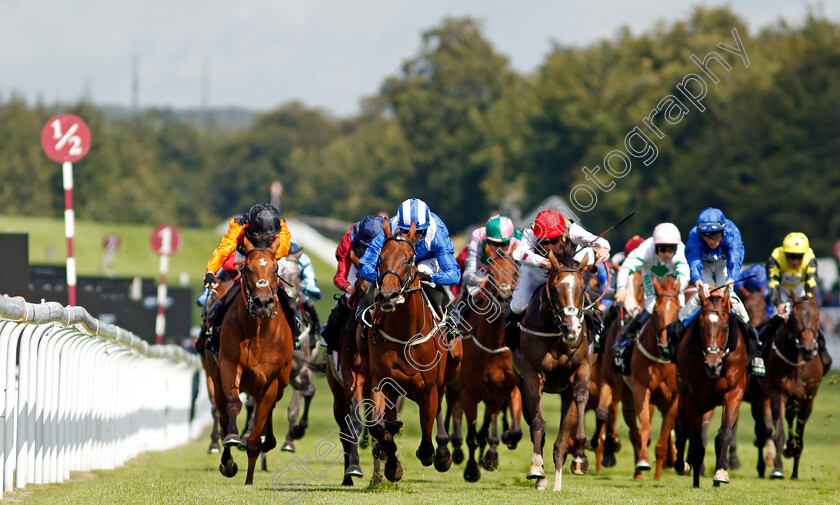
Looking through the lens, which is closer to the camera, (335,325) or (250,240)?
(250,240)

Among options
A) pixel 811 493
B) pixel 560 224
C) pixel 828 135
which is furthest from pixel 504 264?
pixel 828 135

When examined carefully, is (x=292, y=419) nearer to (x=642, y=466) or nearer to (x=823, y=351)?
(x=642, y=466)

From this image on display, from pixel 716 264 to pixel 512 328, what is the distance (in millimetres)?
2336

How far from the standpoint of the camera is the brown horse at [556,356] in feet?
33.4

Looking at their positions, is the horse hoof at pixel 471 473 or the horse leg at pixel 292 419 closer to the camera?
the horse hoof at pixel 471 473

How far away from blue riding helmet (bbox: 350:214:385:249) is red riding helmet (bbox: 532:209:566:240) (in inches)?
54.3

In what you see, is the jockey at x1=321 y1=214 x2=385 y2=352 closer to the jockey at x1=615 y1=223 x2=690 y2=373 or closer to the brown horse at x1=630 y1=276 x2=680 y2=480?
the jockey at x1=615 y1=223 x2=690 y2=373

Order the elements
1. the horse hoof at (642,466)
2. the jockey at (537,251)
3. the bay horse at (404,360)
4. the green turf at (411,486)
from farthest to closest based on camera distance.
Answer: the horse hoof at (642,466)
the jockey at (537,251)
the bay horse at (404,360)
the green turf at (411,486)

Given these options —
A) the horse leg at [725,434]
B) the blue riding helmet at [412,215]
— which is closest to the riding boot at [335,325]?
the blue riding helmet at [412,215]

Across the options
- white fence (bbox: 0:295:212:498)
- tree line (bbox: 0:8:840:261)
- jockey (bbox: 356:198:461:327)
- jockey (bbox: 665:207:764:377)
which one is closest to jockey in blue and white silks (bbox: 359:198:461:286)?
jockey (bbox: 356:198:461:327)

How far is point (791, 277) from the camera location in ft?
46.2

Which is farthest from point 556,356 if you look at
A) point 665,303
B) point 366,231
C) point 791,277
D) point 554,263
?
point 791,277

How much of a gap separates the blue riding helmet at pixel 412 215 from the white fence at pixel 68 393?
8.59ft

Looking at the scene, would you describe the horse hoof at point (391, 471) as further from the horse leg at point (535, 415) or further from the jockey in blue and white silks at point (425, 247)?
the jockey in blue and white silks at point (425, 247)
